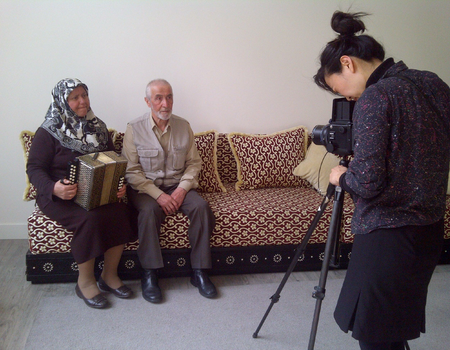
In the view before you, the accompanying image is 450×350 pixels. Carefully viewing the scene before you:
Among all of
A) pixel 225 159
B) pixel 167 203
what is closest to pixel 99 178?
pixel 167 203

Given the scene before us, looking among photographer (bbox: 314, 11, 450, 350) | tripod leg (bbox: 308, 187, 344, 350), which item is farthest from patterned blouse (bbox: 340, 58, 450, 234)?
tripod leg (bbox: 308, 187, 344, 350)

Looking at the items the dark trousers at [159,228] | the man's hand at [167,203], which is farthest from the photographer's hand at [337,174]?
the man's hand at [167,203]

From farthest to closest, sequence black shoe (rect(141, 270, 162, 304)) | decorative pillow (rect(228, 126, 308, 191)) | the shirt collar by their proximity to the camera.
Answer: decorative pillow (rect(228, 126, 308, 191)) → black shoe (rect(141, 270, 162, 304)) → the shirt collar

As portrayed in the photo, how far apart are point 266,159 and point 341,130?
168cm

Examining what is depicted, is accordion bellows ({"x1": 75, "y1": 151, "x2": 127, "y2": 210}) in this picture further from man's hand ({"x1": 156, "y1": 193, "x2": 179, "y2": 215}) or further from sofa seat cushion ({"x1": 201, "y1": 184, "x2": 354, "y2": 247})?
sofa seat cushion ({"x1": 201, "y1": 184, "x2": 354, "y2": 247})

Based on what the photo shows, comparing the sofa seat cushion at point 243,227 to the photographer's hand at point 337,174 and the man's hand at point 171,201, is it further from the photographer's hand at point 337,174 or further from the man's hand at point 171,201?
the photographer's hand at point 337,174

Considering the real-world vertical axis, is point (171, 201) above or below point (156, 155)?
below

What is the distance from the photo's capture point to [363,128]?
999 millimetres

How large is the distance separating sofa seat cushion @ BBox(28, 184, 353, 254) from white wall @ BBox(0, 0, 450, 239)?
87 centimetres

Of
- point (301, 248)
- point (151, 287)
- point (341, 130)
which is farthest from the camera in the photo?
point (151, 287)

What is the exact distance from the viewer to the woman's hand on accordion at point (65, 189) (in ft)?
6.83

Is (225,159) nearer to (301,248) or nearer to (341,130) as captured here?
(301,248)

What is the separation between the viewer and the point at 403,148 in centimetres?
99

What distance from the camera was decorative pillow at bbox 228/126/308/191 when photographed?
291 cm
